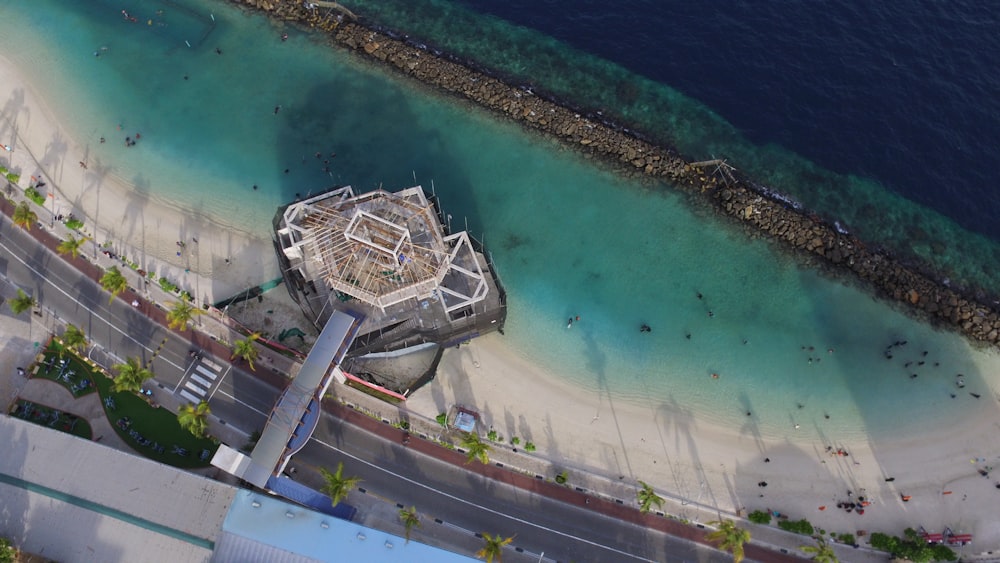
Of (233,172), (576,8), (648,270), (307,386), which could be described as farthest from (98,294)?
(576,8)

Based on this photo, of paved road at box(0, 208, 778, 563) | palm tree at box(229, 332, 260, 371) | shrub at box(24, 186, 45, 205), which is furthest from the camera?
shrub at box(24, 186, 45, 205)

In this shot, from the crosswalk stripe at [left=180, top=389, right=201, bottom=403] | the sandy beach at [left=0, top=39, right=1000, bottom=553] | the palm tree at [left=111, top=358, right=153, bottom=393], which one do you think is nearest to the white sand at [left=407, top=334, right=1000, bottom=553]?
the sandy beach at [left=0, top=39, right=1000, bottom=553]

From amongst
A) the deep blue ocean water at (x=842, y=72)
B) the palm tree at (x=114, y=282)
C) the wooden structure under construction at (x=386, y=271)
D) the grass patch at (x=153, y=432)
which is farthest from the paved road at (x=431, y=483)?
the deep blue ocean water at (x=842, y=72)

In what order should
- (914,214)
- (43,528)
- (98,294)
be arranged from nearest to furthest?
1. (43,528)
2. (98,294)
3. (914,214)

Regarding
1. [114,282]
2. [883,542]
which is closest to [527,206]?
[114,282]

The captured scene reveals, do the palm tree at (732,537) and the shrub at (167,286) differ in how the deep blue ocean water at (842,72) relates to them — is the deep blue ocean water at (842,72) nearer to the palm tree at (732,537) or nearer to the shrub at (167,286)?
the palm tree at (732,537)

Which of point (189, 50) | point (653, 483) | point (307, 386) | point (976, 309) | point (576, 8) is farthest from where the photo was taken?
point (576, 8)

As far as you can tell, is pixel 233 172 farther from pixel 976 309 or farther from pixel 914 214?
pixel 976 309

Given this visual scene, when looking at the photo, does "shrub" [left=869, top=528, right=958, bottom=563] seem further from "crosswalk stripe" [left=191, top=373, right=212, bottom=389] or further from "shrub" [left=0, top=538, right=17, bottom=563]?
"shrub" [left=0, top=538, right=17, bottom=563]
